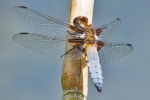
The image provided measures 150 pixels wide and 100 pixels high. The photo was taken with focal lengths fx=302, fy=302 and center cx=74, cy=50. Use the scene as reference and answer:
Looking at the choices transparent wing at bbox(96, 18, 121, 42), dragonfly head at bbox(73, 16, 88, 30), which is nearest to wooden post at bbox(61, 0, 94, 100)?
dragonfly head at bbox(73, 16, 88, 30)

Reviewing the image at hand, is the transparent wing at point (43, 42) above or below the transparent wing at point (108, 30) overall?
below

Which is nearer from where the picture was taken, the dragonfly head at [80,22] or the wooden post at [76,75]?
the wooden post at [76,75]

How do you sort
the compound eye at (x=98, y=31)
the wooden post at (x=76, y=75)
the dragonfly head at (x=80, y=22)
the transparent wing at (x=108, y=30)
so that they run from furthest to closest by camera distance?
the transparent wing at (x=108, y=30)
the compound eye at (x=98, y=31)
the dragonfly head at (x=80, y=22)
the wooden post at (x=76, y=75)

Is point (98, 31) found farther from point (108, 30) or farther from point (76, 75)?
point (76, 75)

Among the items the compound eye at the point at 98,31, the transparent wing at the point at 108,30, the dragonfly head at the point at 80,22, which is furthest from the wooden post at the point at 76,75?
the transparent wing at the point at 108,30

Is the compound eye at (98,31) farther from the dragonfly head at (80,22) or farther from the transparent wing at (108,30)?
the dragonfly head at (80,22)

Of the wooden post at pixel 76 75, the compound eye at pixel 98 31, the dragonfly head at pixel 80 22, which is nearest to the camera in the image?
the wooden post at pixel 76 75

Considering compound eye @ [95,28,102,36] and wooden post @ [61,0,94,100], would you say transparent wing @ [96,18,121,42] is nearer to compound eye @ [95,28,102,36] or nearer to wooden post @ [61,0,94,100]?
compound eye @ [95,28,102,36]
